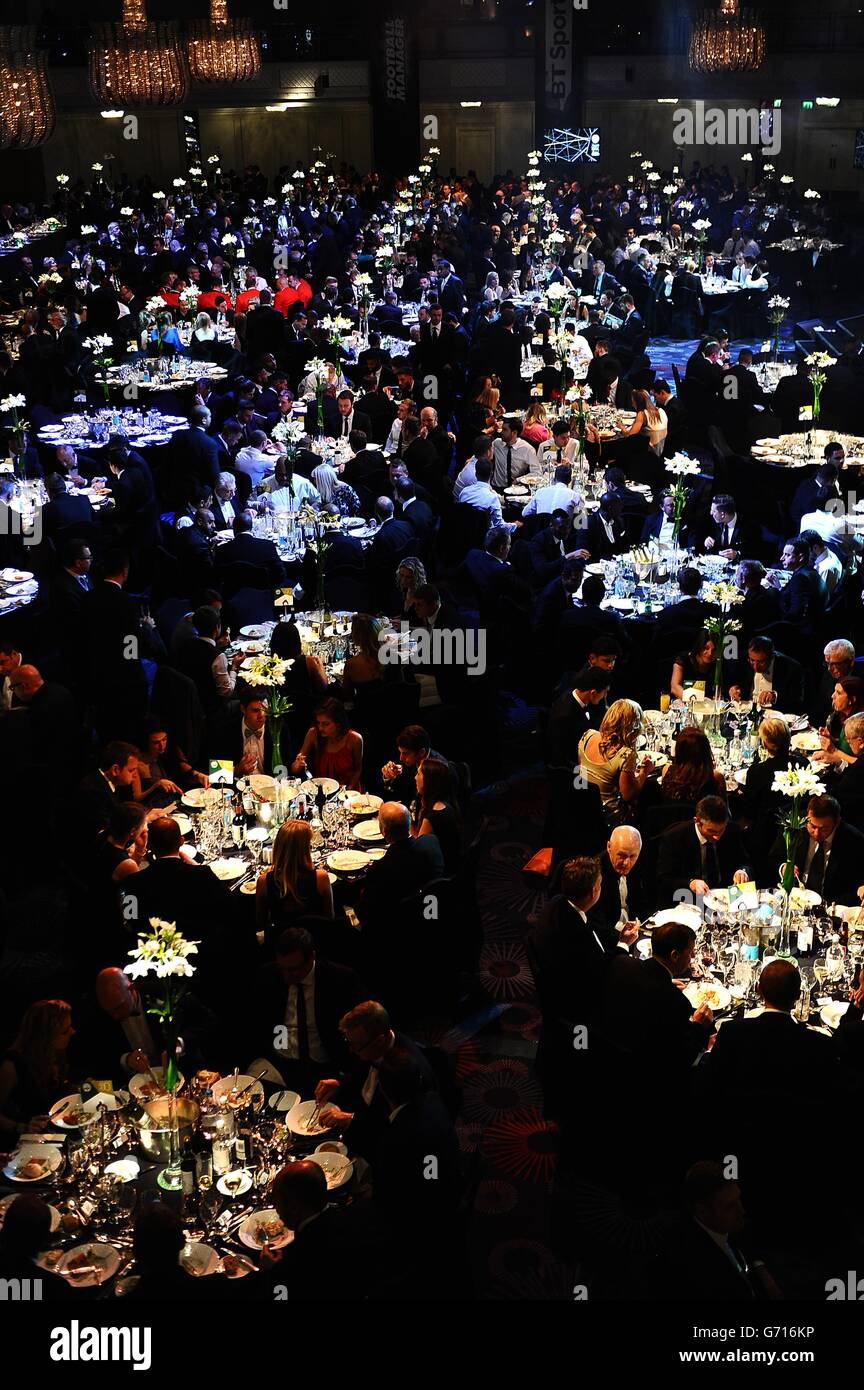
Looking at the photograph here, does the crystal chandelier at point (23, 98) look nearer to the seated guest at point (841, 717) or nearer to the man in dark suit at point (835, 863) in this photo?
the seated guest at point (841, 717)

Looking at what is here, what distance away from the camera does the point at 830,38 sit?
25594 mm

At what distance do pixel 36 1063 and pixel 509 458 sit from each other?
701 centimetres

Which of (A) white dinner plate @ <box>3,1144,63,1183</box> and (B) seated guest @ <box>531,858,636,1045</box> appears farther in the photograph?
(B) seated guest @ <box>531,858,636,1045</box>

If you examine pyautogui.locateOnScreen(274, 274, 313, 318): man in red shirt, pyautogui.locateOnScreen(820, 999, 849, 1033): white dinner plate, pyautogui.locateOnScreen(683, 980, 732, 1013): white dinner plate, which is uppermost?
pyautogui.locateOnScreen(274, 274, 313, 318): man in red shirt

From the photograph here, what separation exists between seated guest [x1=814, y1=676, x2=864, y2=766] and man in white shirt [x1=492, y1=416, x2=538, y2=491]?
4459 millimetres

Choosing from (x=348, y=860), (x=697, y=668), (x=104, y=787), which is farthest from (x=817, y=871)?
(x=104, y=787)

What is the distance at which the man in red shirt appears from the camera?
614 inches

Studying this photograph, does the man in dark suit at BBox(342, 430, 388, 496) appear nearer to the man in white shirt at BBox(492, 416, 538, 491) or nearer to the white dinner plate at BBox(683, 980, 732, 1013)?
the man in white shirt at BBox(492, 416, 538, 491)

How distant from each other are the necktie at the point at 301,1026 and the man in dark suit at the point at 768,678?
9.19 ft

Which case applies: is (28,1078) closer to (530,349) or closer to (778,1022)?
(778,1022)

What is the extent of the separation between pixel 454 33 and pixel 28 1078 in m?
27.5
